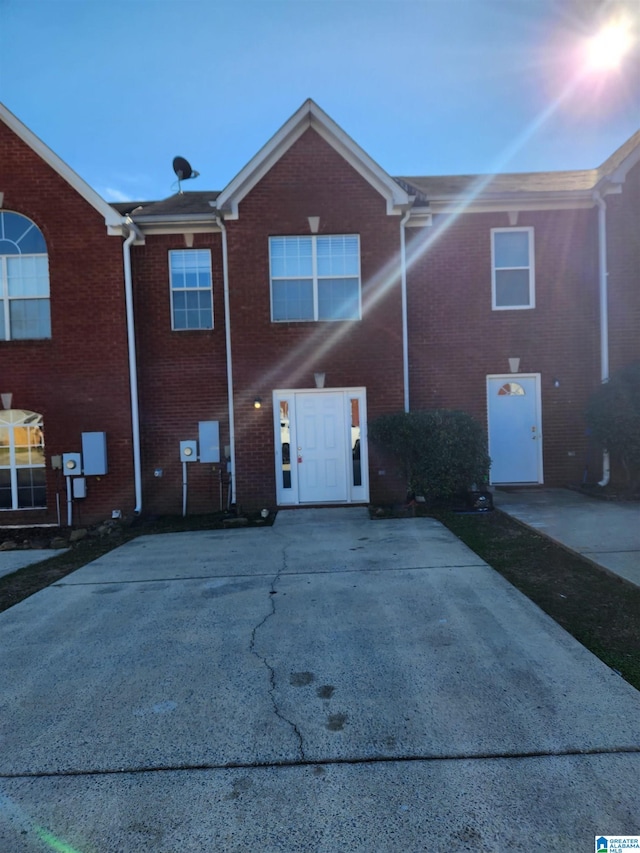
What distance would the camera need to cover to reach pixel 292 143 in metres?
10.1

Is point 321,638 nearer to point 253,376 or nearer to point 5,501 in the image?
point 253,376

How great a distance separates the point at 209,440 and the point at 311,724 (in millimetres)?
8005

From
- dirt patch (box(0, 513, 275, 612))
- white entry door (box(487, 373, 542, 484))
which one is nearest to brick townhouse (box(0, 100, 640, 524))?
white entry door (box(487, 373, 542, 484))

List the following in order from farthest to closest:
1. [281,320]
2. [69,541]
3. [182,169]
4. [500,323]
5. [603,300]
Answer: [182,169]
[500,323]
[603,300]
[281,320]
[69,541]

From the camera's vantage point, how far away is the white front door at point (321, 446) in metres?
10.3

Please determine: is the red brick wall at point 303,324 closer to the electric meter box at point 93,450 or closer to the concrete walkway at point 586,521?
the electric meter box at point 93,450

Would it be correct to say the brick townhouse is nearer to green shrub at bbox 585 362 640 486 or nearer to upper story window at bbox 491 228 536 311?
upper story window at bbox 491 228 536 311

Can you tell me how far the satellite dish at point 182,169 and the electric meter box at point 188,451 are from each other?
7.12 meters

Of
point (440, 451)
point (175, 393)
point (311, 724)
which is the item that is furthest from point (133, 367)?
point (311, 724)

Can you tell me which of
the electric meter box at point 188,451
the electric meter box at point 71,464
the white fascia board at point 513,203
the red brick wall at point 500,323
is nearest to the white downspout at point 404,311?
the red brick wall at point 500,323

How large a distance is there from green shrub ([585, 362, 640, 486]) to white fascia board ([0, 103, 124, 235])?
31.6ft

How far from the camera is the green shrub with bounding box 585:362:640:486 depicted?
923 centimetres

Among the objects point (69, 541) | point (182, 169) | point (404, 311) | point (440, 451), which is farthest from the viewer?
point (182, 169)

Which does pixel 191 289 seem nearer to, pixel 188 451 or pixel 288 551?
pixel 188 451
